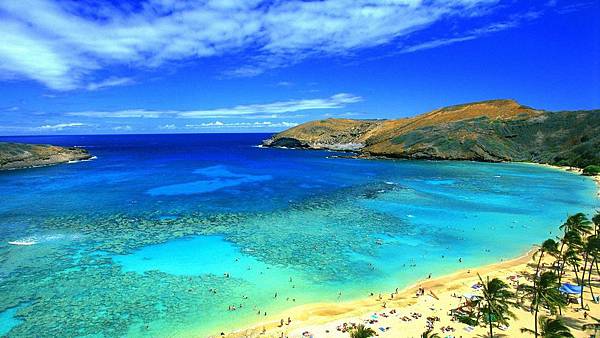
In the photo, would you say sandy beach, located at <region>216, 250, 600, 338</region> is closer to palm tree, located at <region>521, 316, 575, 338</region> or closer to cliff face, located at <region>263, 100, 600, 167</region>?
palm tree, located at <region>521, 316, 575, 338</region>

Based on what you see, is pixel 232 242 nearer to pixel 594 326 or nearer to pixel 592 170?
pixel 594 326

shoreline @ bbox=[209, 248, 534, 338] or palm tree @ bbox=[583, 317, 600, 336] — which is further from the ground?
palm tree @ bbox=[583, 317, 600, 336]

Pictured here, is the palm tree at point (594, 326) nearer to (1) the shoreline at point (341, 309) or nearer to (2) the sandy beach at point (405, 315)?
(2) the sandy beach at point (405, 315)

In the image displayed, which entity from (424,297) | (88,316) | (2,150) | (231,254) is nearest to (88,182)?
(2,150)


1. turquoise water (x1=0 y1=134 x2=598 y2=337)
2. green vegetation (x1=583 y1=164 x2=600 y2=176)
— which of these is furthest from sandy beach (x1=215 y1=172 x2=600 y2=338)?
green vegetation (x1=583 y1=164 x2=600 y2=176)

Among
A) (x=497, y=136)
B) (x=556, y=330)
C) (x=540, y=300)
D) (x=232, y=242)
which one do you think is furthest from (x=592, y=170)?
(x=232, y=242)

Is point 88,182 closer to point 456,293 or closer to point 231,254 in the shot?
point 231,254

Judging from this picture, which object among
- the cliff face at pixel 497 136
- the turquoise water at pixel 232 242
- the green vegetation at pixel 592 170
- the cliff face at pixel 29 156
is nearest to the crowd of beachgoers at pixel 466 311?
the turquoise water at pixel 232 242
